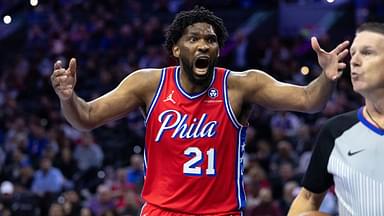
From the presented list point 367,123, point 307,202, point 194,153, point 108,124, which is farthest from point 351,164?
point 108,124

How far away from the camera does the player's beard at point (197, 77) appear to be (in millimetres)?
5316

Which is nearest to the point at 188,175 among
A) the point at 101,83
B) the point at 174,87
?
the point at 174,87

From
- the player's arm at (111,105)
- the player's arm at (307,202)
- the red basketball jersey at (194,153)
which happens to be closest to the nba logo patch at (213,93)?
the red basketball jersey at (194,153)

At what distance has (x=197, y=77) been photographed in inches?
209

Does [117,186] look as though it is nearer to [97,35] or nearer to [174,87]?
[174,87]

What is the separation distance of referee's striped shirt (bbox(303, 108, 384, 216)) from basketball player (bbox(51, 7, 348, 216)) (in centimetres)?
127

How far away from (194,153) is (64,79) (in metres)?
0.87

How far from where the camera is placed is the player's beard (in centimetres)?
532

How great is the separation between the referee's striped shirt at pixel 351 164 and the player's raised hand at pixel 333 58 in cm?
63

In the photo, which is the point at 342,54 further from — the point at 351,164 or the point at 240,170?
the point at 240,170

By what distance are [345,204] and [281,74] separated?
37.2 feet

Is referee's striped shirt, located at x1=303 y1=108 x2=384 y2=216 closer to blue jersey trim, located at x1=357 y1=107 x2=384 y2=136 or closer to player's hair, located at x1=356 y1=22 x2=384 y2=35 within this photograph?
blue jersey trim, located at x1=357 y1=107 x2=384 y2=136

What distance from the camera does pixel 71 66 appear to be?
5.15m

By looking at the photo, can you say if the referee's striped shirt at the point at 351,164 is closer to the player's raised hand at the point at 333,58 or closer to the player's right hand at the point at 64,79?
the player's raised hand at the point at 333,58
